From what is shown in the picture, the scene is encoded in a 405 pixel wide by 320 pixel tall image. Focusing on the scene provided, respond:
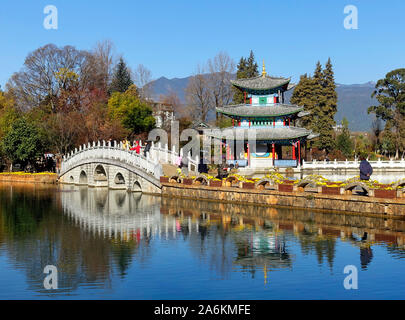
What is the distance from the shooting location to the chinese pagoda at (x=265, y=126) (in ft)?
179

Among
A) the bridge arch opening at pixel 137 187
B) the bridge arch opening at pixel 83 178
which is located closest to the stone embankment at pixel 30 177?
the bridge arch opening at pixel 83 178

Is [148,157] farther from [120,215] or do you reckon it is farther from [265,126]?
[265,126]

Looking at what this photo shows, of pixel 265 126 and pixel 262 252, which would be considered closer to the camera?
pixel 262 252

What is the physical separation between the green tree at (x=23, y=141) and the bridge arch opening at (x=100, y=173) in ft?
45.2

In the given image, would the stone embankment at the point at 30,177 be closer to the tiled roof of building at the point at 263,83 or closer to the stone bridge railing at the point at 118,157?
the stone bridge railing at the point at 118,157

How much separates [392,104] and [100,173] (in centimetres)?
4981

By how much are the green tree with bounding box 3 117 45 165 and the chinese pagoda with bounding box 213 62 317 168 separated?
62.6 ft

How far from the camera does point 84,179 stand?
161ft

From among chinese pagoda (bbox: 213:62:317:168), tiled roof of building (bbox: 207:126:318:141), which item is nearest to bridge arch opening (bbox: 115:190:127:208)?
chinese pagoda (bbox: 213:62:317:168)

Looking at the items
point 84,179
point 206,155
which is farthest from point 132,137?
point 84,179

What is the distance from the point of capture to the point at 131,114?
209 ft

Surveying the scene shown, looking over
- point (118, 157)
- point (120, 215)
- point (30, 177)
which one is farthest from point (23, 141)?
point (120, 215)
